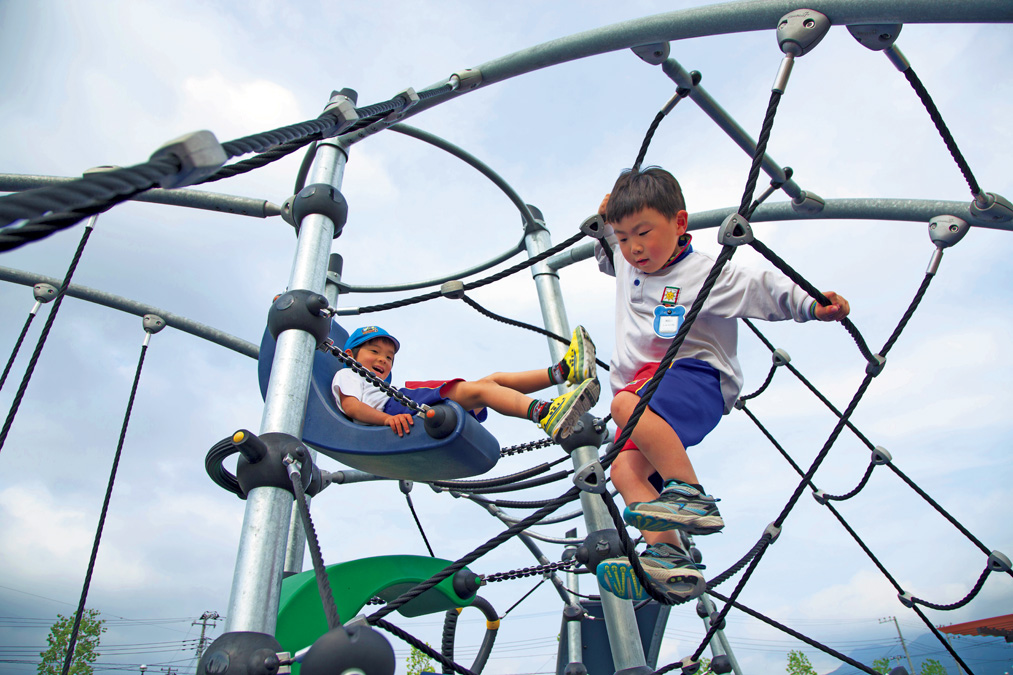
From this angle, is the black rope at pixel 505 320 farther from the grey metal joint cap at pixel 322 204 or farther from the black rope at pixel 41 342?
the black rope at pixel 41 342

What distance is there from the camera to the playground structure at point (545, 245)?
1.33 m

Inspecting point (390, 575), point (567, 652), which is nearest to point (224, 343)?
point (390, 575)

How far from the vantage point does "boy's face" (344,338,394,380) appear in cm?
279

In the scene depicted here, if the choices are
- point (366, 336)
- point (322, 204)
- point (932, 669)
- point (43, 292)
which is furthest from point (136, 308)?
point (932, 669)

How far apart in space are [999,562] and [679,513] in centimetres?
235

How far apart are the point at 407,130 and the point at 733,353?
233 cm

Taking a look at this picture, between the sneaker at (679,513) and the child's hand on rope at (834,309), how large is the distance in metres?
0.60

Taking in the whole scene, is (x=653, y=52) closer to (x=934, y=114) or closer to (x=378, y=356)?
(x=934, y=114)

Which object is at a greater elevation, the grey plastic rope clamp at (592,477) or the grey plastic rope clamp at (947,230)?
the grey plastic rope clamp at (947,230)

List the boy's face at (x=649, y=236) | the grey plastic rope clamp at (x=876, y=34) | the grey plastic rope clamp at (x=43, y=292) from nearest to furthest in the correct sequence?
the grey plastic rope clamp at (x=876, y=34) → the boy's face at (x=649, y=236) → the grey plastic rope clamp at (x=43, y=292)

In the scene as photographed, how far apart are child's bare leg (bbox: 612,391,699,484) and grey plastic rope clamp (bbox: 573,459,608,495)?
37 centimetres

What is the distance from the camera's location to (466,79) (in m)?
2.38

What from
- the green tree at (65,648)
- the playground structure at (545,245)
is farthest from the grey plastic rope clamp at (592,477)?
the green tree at (65,648)

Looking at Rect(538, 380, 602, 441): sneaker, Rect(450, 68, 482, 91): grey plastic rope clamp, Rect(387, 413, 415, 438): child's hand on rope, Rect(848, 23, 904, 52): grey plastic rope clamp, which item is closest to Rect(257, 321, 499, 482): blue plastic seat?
Rect(387, 413, 415, 438): child's hand on rope
